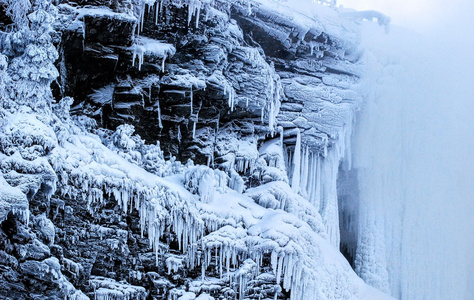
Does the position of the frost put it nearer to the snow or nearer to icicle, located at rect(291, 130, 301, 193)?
the snow

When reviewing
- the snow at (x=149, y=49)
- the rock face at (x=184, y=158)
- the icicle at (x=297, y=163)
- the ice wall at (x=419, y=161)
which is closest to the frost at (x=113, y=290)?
the rock face at (x=184, y=158)

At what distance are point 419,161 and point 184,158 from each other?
330 inches

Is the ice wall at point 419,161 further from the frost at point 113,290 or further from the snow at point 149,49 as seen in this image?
the frost at point 113,290

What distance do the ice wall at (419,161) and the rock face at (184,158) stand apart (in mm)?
1347

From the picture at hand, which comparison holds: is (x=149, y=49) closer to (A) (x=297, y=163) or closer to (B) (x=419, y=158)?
(A) (x=297, y=163)

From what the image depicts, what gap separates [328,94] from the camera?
1552 cm

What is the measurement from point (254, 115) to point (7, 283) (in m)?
7.64

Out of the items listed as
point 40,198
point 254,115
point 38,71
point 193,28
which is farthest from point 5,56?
point 254,115

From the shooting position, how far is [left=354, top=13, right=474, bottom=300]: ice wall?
1609cm

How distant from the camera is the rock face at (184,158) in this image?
924 cm

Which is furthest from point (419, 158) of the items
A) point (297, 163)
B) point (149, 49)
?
point (149, 49)

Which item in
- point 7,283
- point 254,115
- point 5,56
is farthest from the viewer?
point 254,115

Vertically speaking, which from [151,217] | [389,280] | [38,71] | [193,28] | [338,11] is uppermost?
[338,11]

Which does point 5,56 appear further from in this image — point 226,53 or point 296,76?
point 296,76
